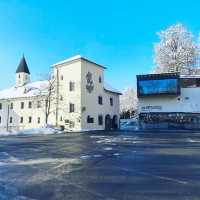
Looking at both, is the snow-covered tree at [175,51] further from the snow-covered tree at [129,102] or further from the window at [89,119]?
the snow-covered tree at [129,102]

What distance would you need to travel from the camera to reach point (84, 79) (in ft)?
177

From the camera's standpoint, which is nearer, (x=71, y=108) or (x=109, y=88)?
(x=71, y=108)

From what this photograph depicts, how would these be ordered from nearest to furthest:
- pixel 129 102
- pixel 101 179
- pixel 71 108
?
pixel 101 179, pixel 71 108, pixel 129 102


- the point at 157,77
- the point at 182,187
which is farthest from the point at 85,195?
the point at 157,77

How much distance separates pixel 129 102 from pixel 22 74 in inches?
1378

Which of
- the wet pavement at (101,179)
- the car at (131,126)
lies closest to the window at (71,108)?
the car at (131,126)

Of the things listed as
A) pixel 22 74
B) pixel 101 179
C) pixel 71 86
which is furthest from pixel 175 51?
pixel 101 179

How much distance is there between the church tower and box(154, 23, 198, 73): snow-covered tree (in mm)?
29675

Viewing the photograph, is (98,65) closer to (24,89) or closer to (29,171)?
(24,89)

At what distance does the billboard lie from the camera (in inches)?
2144

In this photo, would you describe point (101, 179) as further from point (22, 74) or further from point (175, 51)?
point (22, 74)

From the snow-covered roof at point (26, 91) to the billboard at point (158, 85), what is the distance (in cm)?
1733

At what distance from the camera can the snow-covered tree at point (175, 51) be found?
60588 mm

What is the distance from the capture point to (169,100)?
56250mm
